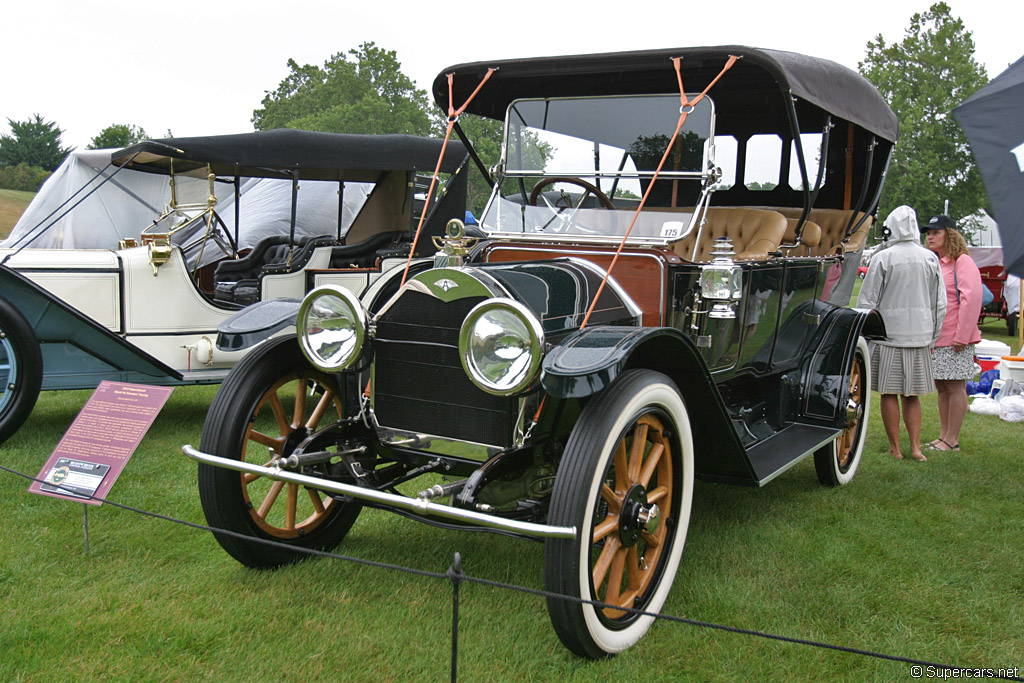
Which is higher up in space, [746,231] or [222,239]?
[746,231]

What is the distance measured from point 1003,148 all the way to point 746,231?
5.72 ft

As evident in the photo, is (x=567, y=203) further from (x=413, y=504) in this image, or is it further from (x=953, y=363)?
(x=953, y=363)

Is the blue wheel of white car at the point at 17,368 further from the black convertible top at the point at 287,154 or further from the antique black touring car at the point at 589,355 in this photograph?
the antique black touring car at the point at 589,355

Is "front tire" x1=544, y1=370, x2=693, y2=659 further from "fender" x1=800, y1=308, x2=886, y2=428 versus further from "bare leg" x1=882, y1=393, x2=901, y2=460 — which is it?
"bare leg" x1=882, y1=393, x2=901, y2=460

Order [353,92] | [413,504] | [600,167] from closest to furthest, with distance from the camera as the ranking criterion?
[413,504] < [600,167] < [353,92]

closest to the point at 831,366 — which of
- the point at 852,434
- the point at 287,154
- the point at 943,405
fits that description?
the point at 852,434

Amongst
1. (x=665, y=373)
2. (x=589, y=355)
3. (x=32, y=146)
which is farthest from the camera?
(x=32, y=146)

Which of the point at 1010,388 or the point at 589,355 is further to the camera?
the point at 1010,388

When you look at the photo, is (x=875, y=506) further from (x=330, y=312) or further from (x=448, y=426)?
(x=330, y=312)

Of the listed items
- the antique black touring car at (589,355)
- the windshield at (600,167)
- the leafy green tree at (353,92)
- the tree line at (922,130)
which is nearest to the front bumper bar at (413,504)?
the antique black touring car at (589,355)

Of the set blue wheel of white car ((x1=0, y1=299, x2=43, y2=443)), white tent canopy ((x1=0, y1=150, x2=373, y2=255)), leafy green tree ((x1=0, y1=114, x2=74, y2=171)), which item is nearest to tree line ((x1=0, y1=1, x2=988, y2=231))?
leafy green tree ((x1=0, y1=114, x2=74, y2=171))

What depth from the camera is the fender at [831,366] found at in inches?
167

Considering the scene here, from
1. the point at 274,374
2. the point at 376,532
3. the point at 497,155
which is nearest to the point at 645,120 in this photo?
the point at 497,155

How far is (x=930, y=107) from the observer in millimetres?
28203
